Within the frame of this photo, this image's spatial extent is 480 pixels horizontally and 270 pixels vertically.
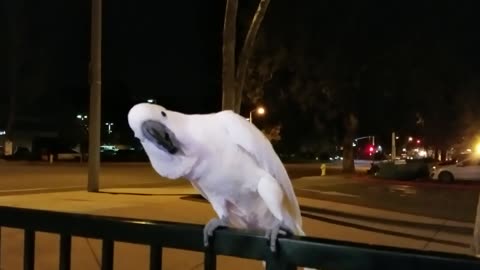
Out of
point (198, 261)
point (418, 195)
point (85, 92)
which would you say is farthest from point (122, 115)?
point (198, 261)

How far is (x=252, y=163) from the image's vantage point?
344cm

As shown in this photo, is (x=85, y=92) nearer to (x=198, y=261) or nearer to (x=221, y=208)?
(x=198, y=261)

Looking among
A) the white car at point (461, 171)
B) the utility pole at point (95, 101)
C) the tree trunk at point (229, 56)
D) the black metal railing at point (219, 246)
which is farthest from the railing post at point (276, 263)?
the white car at point (461, 171)

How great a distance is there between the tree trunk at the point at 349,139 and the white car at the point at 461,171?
7313 mm

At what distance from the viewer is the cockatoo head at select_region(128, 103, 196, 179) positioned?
10.5 feet

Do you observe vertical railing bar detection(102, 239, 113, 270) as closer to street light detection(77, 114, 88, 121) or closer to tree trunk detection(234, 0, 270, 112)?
tree trunk detection(234, 0, 270, 112)

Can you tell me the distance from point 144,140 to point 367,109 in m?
35.0

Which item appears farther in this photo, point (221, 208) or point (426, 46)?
point (426, 46)

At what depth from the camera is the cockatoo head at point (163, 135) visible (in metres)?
3.20

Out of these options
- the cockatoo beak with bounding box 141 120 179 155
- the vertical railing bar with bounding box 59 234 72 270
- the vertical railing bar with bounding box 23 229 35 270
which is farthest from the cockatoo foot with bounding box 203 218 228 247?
the vertical railing bar with bounding box 23 229 35 270

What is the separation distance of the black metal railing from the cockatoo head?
0.90 feet

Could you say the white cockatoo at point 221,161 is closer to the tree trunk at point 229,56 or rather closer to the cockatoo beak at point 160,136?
the cockatoo beak at point 160,136

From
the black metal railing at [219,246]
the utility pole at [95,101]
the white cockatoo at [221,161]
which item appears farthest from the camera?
the utility pole at [95,101]

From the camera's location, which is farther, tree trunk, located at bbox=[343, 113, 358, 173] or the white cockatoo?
tree trunk, located at bbox=[343, 113, 358, 173]
